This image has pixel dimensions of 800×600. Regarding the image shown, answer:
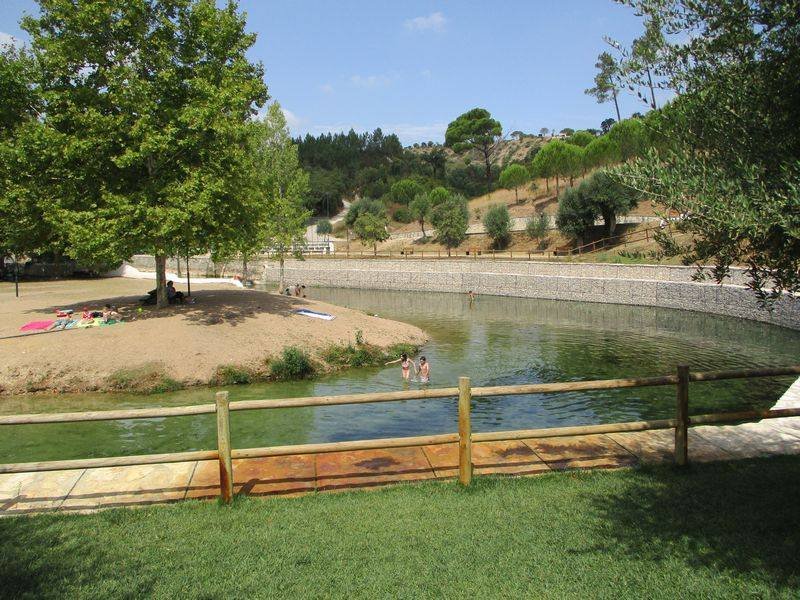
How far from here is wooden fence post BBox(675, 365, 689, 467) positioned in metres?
8.44

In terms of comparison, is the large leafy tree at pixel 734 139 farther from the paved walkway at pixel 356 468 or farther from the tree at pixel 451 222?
the tree at pixel 451 222

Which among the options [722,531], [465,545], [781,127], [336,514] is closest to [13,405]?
[336,514]

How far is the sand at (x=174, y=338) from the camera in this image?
21203mm

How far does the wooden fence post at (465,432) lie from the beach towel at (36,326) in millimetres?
22727

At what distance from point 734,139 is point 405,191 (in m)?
117

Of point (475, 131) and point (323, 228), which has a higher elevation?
point (475, 131)

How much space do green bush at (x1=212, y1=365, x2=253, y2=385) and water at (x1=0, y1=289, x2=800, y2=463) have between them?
0.66m

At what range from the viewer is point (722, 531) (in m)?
6.71

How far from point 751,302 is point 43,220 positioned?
36704 millimetres

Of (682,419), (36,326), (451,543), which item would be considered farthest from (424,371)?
(36,326)

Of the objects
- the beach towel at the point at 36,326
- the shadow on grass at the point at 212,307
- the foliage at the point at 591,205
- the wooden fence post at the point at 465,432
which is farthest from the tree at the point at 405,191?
the wooden fence post at the point at 465,432

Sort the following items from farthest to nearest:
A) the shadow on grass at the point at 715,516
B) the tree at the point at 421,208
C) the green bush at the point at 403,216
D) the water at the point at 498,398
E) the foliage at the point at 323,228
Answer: the green bush at the point at 403,216, the foliage at the point at 323,228, the tree at the point at 421,208, the water at the point at 498,398, the shadow on grass at the point at 715,516

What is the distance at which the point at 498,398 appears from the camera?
65.7 feet

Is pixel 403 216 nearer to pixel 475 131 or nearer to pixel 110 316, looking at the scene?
pixel 475 131
